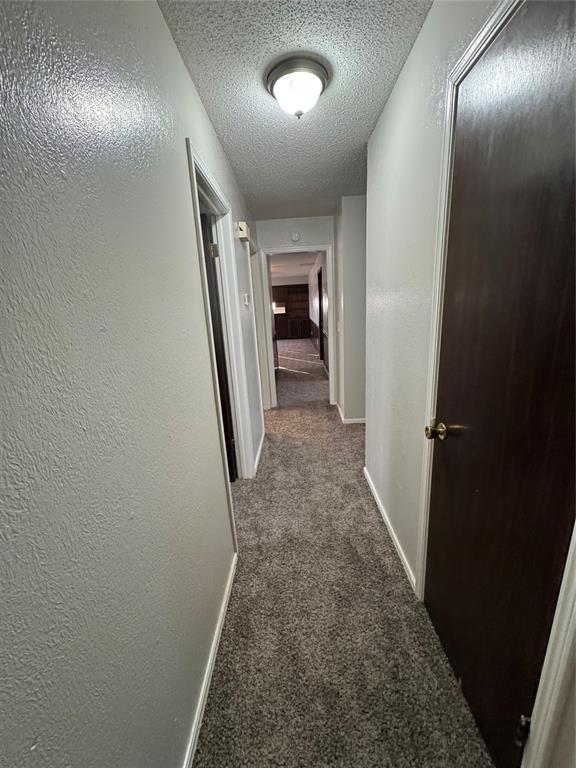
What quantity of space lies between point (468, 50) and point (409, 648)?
2080 millimetres

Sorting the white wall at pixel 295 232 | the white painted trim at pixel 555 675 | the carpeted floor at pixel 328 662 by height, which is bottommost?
the carpeted floor at pixel 328 662

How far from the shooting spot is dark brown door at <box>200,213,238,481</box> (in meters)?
2.00

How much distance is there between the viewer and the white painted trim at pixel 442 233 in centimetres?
76

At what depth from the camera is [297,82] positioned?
131 centimetres

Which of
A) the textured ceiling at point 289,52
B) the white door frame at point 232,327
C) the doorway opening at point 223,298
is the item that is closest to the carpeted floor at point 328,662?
the doorway opening at point 223,298

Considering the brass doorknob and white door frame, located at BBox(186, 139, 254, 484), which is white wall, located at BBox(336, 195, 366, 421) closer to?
white door frame, located at BBox(186, 139, 254, 484)

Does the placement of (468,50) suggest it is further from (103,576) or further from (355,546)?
(355,546)

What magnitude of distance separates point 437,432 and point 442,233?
2.35 ft

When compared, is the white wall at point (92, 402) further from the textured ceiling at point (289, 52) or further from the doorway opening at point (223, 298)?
the doorway opening at point (223, 298)

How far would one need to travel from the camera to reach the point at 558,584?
2.12 feet

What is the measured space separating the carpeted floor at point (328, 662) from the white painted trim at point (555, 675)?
1.14 feet

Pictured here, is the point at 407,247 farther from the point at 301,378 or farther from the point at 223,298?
the point at 301,378

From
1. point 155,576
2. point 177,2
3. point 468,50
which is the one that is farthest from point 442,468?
point 177,2

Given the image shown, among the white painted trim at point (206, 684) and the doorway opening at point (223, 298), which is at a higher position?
the doorway opening at point (223, 298)
